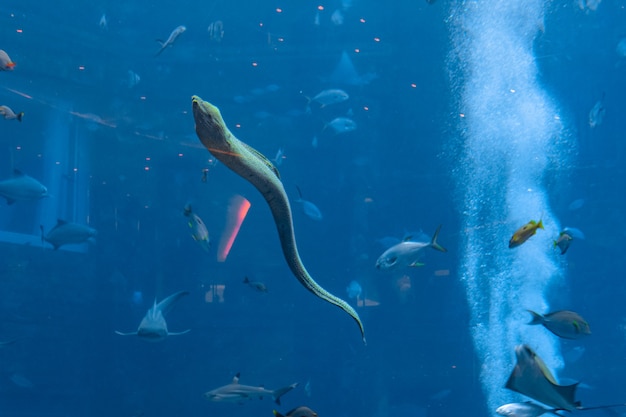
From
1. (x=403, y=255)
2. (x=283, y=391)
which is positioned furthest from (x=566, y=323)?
(x=283, y=391)

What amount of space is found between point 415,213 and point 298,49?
4558mm

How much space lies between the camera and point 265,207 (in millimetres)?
10836

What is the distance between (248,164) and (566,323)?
344 centimetres

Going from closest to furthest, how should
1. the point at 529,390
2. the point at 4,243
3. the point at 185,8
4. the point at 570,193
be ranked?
1. the point at 529,390
2. the point at 4,243
3. the point at 185,8
4. the point at 570,193

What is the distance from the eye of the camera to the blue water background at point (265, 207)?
9695mm

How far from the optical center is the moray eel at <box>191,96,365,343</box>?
92cm

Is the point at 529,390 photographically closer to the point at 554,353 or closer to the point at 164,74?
the point at 554,353

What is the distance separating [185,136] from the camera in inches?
423

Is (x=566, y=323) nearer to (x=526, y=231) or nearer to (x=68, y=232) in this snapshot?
(x=526, y=231)

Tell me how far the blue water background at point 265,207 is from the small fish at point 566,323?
21.3 feet

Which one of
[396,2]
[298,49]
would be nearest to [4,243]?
[298,49]

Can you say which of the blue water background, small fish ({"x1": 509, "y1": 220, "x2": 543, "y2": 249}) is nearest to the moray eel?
small fish ({"x1": 509, "y1": 220, "x2": 543, "y2": 249})

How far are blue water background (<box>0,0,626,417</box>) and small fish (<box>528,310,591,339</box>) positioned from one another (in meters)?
6.48

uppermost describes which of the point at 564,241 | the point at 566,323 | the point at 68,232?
the point at 68,232
